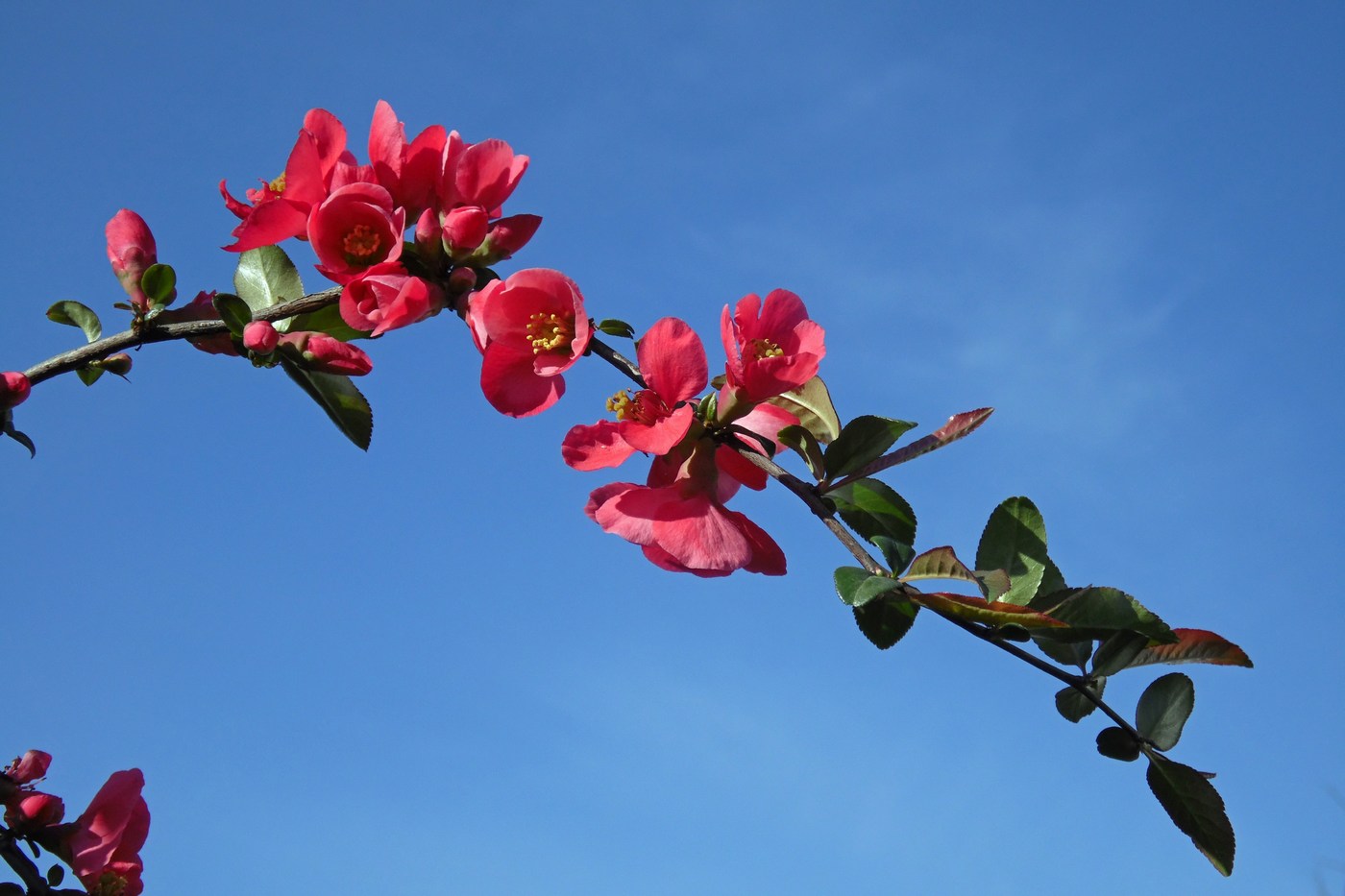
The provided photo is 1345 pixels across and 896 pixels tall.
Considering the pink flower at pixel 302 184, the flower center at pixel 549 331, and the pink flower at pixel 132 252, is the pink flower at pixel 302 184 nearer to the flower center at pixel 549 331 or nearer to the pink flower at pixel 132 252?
the pink flower at pixel 132 252

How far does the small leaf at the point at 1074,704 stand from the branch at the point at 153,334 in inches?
32.7

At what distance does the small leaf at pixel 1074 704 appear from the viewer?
3.49 ft

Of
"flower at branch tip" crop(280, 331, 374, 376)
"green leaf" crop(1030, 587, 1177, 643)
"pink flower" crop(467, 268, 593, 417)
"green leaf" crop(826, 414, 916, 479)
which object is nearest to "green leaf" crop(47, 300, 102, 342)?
"flower at branch tip" crop(280, 331, 374, 376)

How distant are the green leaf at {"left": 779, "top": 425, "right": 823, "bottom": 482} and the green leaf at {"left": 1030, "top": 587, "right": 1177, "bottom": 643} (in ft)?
0.81

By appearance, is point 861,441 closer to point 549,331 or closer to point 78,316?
point 549,331

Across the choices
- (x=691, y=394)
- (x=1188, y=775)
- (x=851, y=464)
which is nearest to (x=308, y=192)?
(x=691, y=394)

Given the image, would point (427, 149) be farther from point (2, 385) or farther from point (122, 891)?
point (122, 891)

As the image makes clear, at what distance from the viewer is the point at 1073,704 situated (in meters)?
1.07

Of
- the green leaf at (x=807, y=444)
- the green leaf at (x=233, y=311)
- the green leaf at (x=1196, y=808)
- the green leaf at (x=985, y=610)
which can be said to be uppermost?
the green leaf at (x=807, y=444)

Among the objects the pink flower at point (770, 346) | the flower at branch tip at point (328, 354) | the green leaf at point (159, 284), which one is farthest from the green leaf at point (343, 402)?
Result: the pink flower at point (770, 346)

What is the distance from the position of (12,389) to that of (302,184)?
357 millimetres

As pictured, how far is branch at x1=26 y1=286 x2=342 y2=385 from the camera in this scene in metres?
1.17

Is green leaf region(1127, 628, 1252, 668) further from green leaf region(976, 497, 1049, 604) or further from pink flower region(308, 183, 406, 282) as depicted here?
pink flower region(308, 183, 406, 282)

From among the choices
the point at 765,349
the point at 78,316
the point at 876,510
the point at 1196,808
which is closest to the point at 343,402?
the point at 78,316
